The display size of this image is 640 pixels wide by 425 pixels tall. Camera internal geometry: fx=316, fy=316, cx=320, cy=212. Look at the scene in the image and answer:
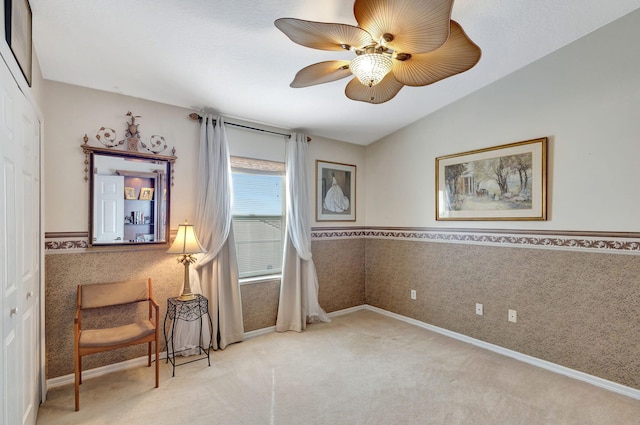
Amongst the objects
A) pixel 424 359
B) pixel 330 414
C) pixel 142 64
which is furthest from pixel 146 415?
pixel 142 64

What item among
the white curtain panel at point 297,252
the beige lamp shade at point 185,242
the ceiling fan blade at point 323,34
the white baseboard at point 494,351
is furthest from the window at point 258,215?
the ceiling fan blade at point 323,34

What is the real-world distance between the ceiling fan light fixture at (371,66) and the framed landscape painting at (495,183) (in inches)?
79.8

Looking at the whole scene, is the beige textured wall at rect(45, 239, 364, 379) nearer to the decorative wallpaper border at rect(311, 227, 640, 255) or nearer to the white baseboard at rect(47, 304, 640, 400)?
the white baseboard at rect(47, 304, 640, 400)

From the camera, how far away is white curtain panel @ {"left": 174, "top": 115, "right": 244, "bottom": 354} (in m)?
3.10

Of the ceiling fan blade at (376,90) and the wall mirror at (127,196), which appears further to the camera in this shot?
the wall mirror at (127,196)

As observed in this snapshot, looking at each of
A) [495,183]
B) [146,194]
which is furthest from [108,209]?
[495,183]

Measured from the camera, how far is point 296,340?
11.2ft

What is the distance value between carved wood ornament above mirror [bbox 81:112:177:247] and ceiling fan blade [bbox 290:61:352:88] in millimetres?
1659

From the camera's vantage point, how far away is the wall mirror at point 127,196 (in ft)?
8.69

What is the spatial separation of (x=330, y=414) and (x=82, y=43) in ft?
9.80

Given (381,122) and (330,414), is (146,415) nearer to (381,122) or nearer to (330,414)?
(330,414)

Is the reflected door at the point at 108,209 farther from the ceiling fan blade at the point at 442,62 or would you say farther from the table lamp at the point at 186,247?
the ceiling fan blade at the point at 442,62

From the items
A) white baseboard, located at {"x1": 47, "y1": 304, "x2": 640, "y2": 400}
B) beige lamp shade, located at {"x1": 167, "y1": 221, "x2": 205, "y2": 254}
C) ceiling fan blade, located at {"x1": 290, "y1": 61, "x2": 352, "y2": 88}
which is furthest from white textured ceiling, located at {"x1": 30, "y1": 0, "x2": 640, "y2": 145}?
white baseboard, located at {"x1": 47, "y1": 304, "x2": 640, "y2": 400}

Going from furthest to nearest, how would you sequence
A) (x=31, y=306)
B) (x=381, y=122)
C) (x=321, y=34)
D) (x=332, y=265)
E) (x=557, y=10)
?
(x=332, y=265) → (x=381, y=122) → (x=557, y=10) → (x=31, y=306) → (x=321, y=34)
